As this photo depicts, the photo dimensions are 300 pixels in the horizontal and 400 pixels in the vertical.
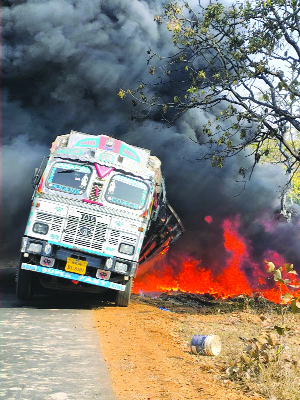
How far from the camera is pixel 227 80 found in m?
11.8

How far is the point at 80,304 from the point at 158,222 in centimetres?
322

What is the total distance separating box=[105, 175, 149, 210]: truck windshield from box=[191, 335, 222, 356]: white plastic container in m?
4.43

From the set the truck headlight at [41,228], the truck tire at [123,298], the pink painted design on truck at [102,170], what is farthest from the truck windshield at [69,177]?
the truck tire at [123,298]

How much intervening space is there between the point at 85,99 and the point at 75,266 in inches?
705

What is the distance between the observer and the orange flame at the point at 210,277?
18.1 metres

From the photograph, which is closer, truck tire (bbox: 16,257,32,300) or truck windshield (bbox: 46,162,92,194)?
truck windshield (bbox: 46,162,92,194)

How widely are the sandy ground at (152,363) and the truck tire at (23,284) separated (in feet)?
6.56

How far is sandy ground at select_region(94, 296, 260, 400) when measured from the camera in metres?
5.17

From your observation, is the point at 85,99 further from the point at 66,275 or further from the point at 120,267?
the point at 66,275

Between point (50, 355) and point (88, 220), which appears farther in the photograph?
point (88, 220)

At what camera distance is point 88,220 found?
34.6 feet

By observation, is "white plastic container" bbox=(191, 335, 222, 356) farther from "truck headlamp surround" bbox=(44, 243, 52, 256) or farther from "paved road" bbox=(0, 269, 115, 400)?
"truck headlamp surround" bbox=(44, 243, 52, 256)

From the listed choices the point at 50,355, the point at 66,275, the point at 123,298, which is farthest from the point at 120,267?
the point at 50,355

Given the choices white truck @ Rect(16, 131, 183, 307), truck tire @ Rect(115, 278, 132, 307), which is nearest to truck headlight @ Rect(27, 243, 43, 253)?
white truck @ Rect(16, 131, 183, 307)
